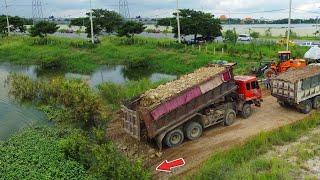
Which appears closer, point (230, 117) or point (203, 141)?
point (203, 141)

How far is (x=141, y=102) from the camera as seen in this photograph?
16719mm

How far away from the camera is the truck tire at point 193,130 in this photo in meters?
16.6

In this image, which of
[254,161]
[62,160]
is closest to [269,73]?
[254,161]

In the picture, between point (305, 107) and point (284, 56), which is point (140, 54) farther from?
point (305, 107)

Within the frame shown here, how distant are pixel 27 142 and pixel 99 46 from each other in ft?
117

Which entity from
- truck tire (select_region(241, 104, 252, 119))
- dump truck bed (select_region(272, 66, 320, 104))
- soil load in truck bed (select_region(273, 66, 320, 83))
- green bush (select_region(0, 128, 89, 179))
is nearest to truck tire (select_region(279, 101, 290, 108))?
dump truck bed (select_region(272, 66, 320, 104))

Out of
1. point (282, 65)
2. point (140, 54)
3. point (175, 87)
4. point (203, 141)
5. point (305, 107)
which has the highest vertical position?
point (282, 65)

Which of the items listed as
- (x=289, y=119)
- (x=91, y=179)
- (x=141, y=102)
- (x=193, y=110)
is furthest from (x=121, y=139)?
(x=289, y=119)

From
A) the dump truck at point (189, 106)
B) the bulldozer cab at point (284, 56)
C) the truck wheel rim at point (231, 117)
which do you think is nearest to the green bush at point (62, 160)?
the dump truck at point (189, 106)

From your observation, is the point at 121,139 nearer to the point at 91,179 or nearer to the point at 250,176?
the point at 91,179

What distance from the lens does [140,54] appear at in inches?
1720

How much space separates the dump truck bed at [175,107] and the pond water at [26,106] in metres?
5.85

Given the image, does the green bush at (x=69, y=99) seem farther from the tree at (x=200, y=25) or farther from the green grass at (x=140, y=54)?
the tree at (x=200, y=25)

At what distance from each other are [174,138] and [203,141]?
126 cm
